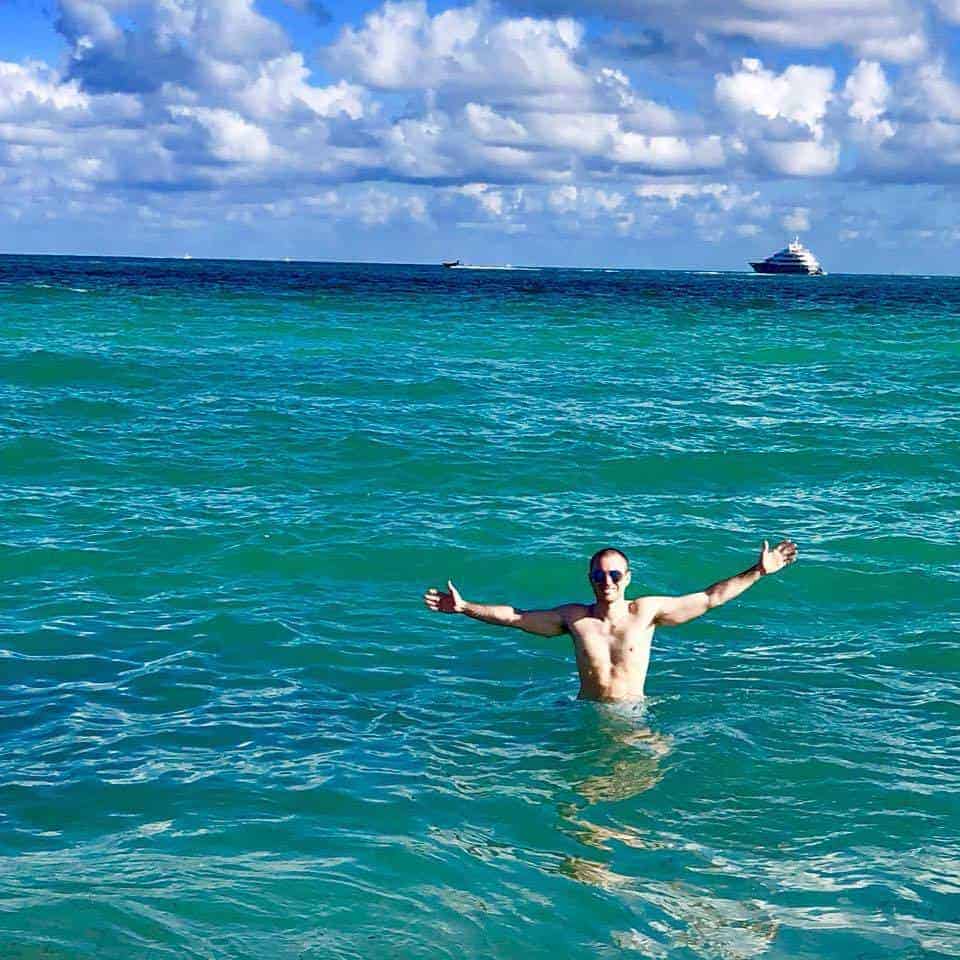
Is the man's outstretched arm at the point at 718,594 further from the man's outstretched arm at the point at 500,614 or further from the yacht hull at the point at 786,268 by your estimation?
the yacht hull at the point at 786,268

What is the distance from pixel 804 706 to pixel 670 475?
918 centimetres

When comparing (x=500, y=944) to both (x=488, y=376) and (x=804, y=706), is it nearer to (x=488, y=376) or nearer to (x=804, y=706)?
(x=804, y=706)

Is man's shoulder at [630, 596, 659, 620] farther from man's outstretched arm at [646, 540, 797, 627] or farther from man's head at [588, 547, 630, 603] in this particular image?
man's head at [588, 547, 630, 603]

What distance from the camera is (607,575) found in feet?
26.7

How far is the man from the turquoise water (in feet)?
0.93

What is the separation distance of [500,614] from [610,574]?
2.43ft

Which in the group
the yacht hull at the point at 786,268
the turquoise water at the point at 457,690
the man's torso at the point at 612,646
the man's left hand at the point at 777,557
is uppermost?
the yacht hull at the point at 786,268

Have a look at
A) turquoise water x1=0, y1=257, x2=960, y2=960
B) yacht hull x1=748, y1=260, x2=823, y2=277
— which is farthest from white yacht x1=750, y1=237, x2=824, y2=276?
turquoise water x1=0, y1=257, x2=960, y2=960

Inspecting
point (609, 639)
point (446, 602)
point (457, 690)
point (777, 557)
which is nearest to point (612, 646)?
point (609, 639)

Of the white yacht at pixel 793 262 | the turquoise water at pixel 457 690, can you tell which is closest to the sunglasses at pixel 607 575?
the turquoise water at pixel 457 690

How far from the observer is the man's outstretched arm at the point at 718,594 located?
802 cm

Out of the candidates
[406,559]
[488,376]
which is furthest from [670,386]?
[406,559]

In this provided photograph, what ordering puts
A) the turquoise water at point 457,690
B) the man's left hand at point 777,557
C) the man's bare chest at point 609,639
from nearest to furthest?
the turquoise water at point 457,690 < the man's left hand at point 777,557 < the man's bare chest at point 609,639

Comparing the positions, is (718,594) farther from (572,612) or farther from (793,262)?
(793,262)
